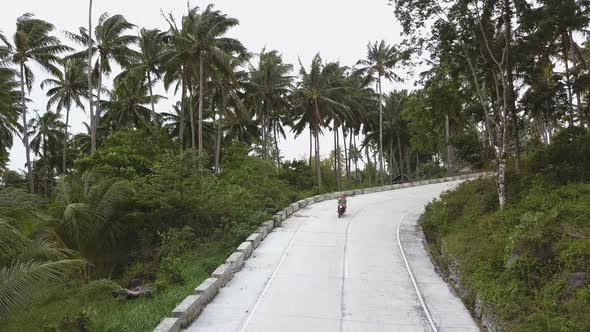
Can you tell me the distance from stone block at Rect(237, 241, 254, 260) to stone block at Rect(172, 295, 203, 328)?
4.39 metres

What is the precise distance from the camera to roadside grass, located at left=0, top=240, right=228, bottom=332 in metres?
8.83

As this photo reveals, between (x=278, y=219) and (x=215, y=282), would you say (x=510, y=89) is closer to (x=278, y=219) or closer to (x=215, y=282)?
(x=278, y=219)

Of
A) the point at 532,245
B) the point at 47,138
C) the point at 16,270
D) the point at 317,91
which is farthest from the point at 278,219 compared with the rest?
the point at 47,138

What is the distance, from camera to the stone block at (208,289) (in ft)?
33.1

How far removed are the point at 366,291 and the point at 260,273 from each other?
297 centimetres

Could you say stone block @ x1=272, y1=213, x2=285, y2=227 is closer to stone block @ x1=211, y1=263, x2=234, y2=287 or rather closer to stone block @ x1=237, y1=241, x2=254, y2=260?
stone block @ x1=237, y1=241, x2=254, y2=260

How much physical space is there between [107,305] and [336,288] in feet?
18.7

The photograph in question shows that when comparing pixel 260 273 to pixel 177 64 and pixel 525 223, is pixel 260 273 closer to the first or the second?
pixel 525 223

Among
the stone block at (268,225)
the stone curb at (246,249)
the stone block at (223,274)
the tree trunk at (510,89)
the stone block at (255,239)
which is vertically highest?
the tree trunk at (510,89)

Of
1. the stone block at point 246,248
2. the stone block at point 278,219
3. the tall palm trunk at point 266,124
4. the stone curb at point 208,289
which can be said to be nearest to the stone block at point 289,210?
the stone block at point 278,219

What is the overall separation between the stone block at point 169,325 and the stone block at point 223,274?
289cm

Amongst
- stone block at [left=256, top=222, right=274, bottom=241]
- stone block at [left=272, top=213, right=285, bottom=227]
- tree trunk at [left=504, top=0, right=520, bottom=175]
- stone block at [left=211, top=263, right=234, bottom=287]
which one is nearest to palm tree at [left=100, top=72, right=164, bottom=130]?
stone block at [left=272, top=213, right=285, bottom=227]

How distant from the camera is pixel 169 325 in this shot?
8219 mm

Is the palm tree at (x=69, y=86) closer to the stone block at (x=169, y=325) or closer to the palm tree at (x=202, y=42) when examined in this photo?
the palm tree at (x=202, y=42)
